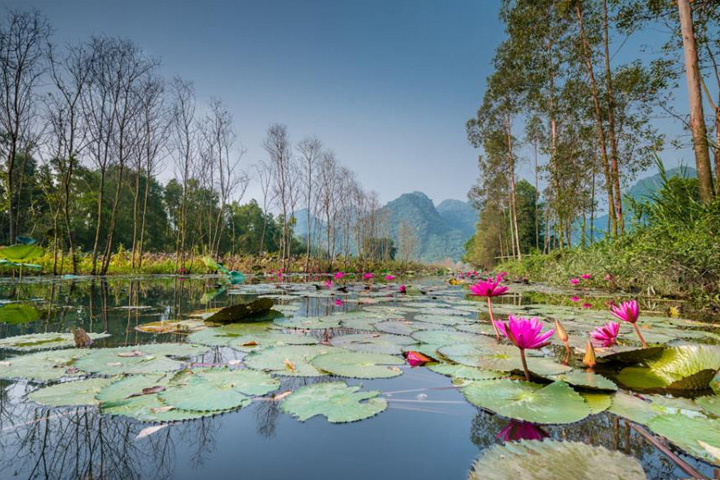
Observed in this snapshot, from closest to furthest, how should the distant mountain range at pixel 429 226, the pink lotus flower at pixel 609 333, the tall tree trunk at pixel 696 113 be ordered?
1. the pink lotus flower at pixel 609 333
2. the tall tree trunk at pixel 696 113
3. the distant mountain range at pixel 429 226

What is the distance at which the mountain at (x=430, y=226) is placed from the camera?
96000 millimetres

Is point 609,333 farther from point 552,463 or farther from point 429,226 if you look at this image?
point 429,226

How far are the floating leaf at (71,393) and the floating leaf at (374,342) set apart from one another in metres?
1.08

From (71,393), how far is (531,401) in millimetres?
1463

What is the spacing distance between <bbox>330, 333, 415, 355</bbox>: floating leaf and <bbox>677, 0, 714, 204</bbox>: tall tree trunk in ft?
17.5

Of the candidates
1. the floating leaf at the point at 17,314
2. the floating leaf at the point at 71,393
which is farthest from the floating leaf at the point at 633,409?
the floating leaf at the point at 17,314

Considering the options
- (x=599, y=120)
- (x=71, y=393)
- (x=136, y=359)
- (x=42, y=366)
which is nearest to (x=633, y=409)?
(x=71, y=393)

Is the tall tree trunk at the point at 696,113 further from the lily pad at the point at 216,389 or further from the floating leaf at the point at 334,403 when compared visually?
the lily pad at the point at 216,389

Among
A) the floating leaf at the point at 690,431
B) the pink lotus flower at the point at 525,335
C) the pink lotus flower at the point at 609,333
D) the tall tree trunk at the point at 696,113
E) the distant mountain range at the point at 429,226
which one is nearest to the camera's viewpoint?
the floating leaf at the point at 690,431

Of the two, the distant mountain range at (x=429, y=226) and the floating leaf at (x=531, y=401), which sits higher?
the distant mountain range at (x=429, y=226)

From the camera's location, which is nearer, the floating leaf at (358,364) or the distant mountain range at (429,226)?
the floating leaf at (358,364)

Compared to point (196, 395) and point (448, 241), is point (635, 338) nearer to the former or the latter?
point (196, 395)

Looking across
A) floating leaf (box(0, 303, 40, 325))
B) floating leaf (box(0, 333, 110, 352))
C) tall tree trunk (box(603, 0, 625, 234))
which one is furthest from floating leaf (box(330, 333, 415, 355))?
tall tree trunk (box(603, 0, 625, 234))

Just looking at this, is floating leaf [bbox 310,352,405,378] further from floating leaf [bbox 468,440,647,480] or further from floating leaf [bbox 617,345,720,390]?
floating leaf [bbox 617,345,720,390]
